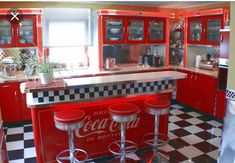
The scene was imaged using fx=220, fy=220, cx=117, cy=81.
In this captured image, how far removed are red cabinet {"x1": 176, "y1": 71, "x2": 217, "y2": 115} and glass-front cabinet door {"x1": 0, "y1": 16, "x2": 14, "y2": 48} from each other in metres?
3.55

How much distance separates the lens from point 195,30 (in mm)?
4816

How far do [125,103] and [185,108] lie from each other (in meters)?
2.51

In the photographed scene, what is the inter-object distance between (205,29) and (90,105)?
10.1ft

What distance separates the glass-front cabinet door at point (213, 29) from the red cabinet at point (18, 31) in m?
3.35

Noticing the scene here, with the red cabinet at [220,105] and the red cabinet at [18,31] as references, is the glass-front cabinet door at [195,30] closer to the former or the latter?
the red cabinet at [220,105]

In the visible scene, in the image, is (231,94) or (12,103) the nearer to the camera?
(231,94)

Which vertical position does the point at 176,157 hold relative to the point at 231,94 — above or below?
below

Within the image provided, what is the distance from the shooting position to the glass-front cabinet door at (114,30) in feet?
14.5

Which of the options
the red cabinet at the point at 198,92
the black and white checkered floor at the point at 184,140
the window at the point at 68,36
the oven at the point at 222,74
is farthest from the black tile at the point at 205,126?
the window at the point at 68,36

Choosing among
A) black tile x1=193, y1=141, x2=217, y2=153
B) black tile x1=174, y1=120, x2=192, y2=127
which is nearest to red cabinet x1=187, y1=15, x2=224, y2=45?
black tile x1=174, y1=120, x2=192, y2=127

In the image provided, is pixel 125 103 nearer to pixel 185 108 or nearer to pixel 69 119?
pixel 69 119

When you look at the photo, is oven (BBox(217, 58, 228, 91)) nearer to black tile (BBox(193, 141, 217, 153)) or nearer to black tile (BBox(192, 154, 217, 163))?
black tile (BBox(193, 141, 217, 153))

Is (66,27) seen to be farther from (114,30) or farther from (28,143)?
(28,143)

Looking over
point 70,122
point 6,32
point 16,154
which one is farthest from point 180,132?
point 6,32
